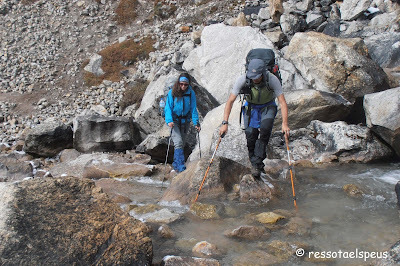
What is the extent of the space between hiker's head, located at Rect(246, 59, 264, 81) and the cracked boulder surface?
3.91 meters

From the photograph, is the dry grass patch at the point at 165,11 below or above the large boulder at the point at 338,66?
above

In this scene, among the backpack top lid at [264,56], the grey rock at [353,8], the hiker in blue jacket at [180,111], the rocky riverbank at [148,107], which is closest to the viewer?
the rocky riverbank at [148,107]

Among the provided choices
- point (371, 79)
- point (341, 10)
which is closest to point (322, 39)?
point (371, 79)

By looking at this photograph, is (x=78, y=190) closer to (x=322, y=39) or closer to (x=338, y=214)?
(x=338, y=214)

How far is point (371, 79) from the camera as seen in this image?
14.6m

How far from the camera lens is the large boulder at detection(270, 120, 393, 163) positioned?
1180cm

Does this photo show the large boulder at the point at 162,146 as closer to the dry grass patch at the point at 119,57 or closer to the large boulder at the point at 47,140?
the large boulder at the point at 47,140

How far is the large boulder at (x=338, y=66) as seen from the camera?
14.5m

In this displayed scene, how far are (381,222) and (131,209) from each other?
16.6ft

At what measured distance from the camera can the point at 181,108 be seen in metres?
11.0

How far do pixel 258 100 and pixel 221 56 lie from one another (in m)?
9.70

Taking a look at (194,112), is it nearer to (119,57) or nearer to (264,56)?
(264,56)

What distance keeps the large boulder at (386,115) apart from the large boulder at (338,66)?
2.51 m

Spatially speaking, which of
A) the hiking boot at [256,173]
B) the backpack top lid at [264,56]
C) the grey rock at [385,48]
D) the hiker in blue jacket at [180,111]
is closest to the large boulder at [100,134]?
the hiker in blue jacket at [180,111]
